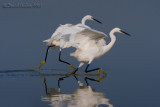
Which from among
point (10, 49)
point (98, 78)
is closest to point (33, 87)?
point (98, 78)

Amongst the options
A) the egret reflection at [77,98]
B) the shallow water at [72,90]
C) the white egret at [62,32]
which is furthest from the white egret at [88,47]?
the egret reflection at [77,98]

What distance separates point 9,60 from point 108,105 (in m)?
10.1

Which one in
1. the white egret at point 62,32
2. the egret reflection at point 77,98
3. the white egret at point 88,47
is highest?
the white egret at point 62,32

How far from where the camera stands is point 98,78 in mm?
17109

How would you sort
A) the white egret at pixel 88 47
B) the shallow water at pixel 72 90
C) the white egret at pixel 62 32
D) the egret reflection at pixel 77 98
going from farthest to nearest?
the white egret at pixel 88 47 → the white egret at pixel 62 32 → the shallow water at pixel 72 90 → the egret reflection at pixel 77 98

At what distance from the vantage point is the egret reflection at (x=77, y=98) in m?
11.8

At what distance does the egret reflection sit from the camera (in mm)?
11799

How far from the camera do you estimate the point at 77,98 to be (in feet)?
41.6

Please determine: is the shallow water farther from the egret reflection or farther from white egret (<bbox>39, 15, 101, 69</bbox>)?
white egret (<bbox>39, 15, 101, 69</bbox>)

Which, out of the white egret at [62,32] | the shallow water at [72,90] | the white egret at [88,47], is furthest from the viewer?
the white egret at [88,47]

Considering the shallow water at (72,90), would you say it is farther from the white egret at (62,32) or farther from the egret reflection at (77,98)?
the white egret at (62,32)

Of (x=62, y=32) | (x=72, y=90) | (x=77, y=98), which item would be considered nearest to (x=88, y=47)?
(x=62, y=32)

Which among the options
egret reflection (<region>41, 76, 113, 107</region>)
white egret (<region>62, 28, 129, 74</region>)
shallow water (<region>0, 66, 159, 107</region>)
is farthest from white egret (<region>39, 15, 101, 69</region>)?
egret reflection (<region>41, 76, 113, 107</region>)

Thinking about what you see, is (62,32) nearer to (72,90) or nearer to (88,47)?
(88,47)
